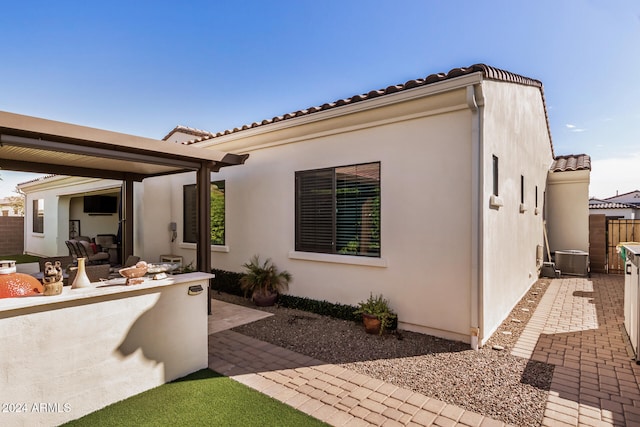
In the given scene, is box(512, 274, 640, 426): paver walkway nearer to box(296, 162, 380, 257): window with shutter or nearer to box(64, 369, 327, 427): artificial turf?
box(64, 369, 327, 427): artificial turf

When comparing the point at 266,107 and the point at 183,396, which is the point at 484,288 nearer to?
the point at 183,396

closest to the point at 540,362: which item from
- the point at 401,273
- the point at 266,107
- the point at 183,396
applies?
the point at 401,273

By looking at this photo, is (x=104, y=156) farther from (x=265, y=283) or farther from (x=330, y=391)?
(x=330, y=391)

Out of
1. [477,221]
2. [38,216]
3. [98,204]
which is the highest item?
[98,204]

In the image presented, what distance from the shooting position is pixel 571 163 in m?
14.9

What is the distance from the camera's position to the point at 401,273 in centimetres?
618

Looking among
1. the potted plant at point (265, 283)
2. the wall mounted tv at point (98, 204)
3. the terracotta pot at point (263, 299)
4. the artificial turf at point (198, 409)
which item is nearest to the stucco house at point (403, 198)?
the potted plant at point (265, 283)

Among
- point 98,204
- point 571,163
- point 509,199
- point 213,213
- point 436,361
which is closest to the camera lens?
point 436,361

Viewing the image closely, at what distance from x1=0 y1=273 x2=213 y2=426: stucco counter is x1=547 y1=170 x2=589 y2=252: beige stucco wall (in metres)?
14.9

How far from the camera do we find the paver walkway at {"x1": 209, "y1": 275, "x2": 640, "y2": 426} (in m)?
3.44

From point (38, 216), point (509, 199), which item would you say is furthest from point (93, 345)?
point (38, 216)

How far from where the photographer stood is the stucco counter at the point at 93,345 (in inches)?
116

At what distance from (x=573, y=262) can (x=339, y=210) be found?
34.7 feet

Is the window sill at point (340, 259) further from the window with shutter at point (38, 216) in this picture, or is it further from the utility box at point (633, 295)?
the window with shutter at point (38, 216)
